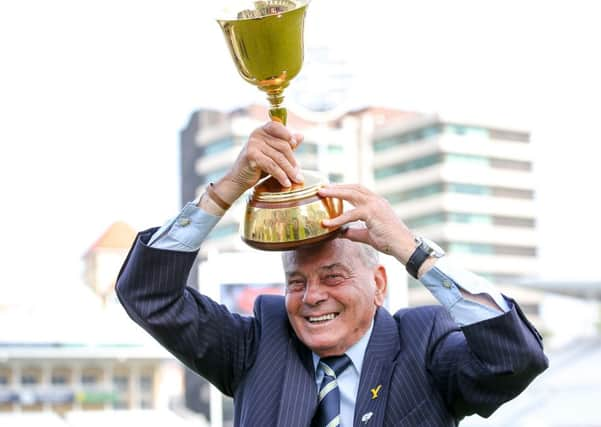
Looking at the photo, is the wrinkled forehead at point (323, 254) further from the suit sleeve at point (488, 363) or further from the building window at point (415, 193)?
the building window at point (415, 193)

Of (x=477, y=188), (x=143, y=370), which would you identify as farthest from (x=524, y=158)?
(x=143, y=370)

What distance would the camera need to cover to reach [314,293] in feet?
8.82

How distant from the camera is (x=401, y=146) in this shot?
8075 centimetres

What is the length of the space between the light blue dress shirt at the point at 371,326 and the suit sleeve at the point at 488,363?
1.4 inches

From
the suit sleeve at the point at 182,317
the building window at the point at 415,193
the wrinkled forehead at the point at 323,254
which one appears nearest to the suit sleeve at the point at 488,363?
the wrinkled forehead at the point at 323,254

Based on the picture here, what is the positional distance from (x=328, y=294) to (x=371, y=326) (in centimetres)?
18

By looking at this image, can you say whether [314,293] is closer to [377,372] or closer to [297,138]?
[377,372]

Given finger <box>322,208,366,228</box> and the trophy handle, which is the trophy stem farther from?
finger <box>322,208,366,228</box>

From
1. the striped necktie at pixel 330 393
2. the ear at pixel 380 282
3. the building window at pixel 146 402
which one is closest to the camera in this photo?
the striped necktie at pixel 330 393

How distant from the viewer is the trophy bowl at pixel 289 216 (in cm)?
256

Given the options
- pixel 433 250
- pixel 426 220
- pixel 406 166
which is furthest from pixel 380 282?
pixel 406 166

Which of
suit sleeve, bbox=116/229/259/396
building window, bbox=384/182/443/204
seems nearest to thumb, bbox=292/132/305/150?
suit sleeve, bbox=116/229/259/396

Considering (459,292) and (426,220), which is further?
(426,220)

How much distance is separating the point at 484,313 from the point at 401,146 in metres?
78.7
